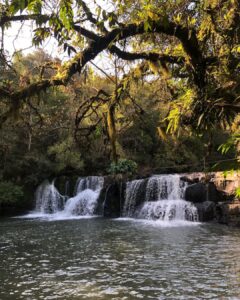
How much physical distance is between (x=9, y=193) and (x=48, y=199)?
2.26 metres

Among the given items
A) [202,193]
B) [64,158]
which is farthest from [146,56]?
[64,158]

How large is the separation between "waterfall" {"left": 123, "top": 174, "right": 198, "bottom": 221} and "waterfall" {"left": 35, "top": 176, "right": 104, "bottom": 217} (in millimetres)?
1960

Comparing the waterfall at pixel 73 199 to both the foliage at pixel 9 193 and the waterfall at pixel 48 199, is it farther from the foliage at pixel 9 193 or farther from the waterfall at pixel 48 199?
the foliage at pixel 9 193

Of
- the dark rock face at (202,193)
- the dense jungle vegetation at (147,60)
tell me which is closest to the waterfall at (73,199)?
the dark rock face at (202,193)

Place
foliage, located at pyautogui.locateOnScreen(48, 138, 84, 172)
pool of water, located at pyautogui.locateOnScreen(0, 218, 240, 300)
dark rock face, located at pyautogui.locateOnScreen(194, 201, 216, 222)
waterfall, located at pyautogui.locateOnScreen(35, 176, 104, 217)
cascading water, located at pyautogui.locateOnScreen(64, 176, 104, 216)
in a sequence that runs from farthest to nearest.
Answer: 1. foliage, located at pyautogui.locateOnScreen(48, 138, 84, 172)
2. waterfall, located at pyautogui.locateOnScreen(35, 176, 104, 217)
3. cascading water, located at pyautogui.locateOnScreen(64, 176, 104, 216)
4. dark rock face, located at pyautogui.locateOnScreen(194, 201, 216, 222)
5. pool of water, located at pyautogui.locateOnScreen(0, 218, 240, 300)

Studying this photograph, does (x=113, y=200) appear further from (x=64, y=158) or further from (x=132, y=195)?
(x=64, y=158)

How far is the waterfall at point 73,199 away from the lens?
21.8m

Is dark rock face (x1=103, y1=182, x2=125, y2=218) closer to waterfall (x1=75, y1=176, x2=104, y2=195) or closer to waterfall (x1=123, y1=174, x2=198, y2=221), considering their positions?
waterfall (x1=123, y1=174, x2=198, y2=221)

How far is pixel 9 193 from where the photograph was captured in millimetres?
22703

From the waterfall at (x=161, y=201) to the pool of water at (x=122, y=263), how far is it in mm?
2270

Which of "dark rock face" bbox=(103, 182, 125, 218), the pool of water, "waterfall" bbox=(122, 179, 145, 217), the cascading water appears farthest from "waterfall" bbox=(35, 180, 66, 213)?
the pool of water

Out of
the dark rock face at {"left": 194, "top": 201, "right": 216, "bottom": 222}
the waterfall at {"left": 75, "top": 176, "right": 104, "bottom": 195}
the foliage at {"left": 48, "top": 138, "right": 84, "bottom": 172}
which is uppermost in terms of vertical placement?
the foliage at {"left": 48, "top": 138, "right": 84, "bottom": 172}

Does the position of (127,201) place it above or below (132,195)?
below

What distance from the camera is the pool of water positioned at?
7480 mm
